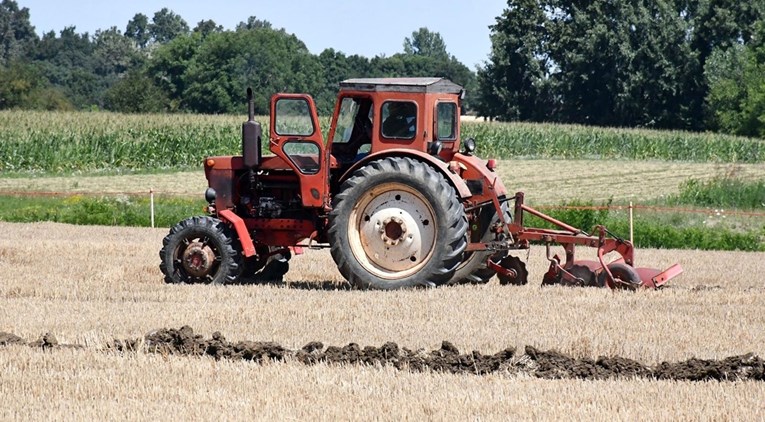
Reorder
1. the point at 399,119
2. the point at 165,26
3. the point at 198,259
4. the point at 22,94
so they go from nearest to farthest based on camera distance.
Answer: the point at 399,119
the point at 198,259
the point at 22,94
the point at 165,26

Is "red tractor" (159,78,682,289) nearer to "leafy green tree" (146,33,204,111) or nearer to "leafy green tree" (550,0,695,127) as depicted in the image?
"leafy green tree" (550,0,695,127)

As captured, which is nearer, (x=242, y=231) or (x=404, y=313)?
(x=404, y=313)

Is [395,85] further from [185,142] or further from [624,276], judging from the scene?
[185,142]

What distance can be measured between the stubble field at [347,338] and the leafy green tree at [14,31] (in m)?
125

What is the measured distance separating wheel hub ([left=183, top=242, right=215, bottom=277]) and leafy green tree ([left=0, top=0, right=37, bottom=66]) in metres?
124

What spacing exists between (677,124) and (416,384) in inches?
2628

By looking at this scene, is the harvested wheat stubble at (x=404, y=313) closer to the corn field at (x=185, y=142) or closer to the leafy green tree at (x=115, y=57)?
the corn field at (x=185, y=142)

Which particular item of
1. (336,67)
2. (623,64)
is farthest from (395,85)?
(336,67)

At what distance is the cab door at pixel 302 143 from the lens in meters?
15.0

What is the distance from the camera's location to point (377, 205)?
14.8m

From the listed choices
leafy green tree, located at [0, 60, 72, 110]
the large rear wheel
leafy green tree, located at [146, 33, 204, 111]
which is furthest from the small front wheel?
leafy green tree, located at [146, 33, 204, 111]

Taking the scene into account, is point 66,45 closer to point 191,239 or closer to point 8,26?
point 8,26

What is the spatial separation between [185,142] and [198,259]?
3014cm

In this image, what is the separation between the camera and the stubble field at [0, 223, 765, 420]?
858cm
